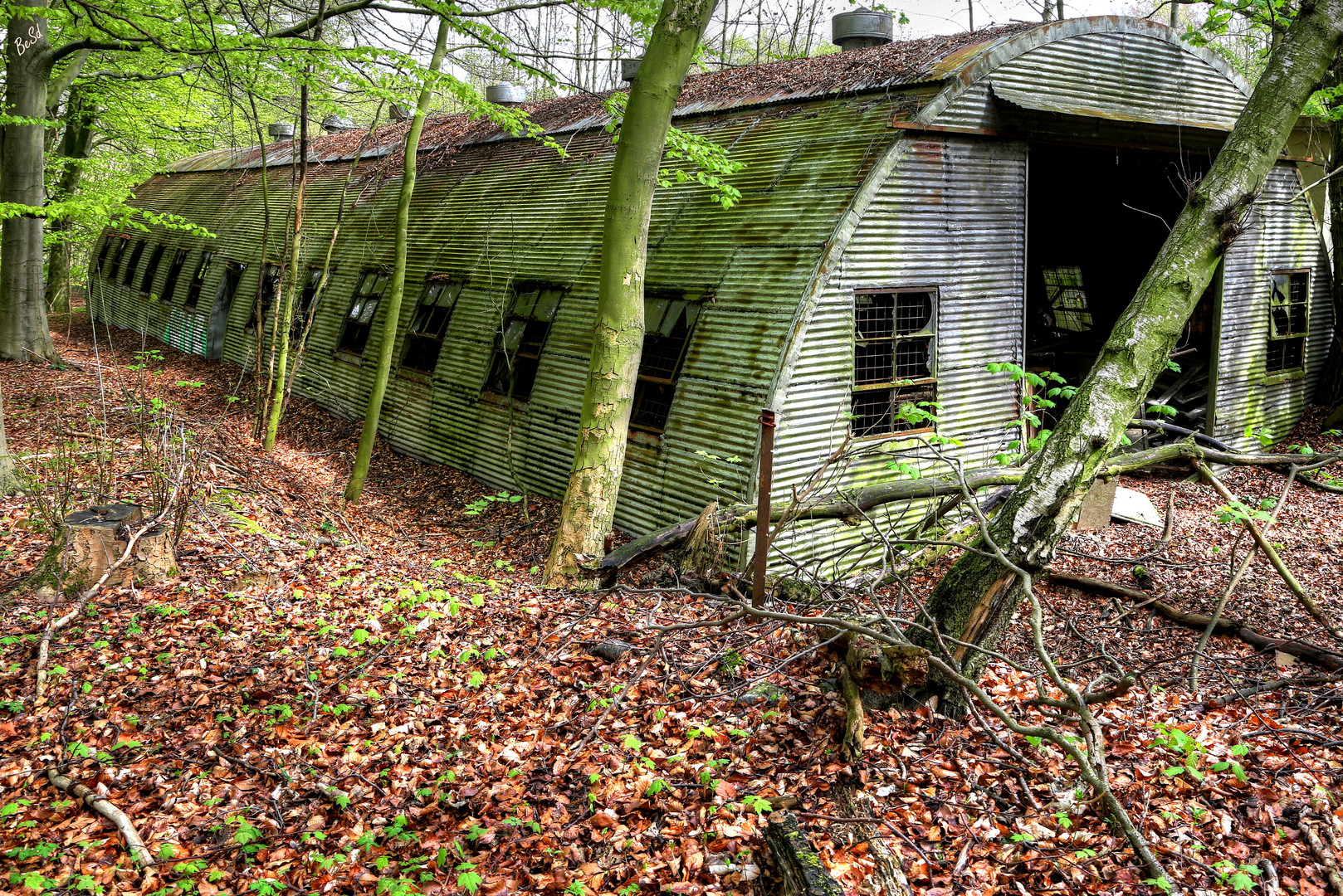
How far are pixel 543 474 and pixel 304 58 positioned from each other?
605cm

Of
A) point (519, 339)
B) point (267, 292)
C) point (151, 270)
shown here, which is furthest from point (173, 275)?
point (519, 339)

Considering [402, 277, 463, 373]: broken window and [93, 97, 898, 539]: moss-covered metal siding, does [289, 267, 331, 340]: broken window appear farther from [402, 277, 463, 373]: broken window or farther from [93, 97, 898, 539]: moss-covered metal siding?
[402, 277, 463, 373]: broken window

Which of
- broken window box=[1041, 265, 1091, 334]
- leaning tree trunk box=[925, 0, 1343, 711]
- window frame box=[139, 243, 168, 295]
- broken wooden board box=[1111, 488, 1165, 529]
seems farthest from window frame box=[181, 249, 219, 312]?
leaning tree trunk box=[925, 0, 1343, 711]

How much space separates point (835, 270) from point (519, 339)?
5.00 metres

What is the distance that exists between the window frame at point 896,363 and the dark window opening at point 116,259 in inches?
1067

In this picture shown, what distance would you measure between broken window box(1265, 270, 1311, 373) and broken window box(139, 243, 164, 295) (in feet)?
87.7

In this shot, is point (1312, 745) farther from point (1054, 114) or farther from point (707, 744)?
point (1054, 114)

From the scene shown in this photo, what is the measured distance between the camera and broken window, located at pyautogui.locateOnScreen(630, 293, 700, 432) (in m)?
10.0

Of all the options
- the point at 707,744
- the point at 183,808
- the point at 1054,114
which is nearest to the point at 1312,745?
the point at 707,744

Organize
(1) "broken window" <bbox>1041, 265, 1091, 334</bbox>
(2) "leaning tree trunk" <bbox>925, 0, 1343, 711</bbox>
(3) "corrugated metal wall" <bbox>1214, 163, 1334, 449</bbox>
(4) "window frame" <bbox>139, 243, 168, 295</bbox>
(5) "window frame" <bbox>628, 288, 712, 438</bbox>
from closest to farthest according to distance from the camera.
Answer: (2) "leaning tree trunk" <bbox>925, 0, 1343, 711</bbox> < (5) "window frame" <bbox>628, 288, 712, 438</bbox> < (3) "corrugated metal wall" <bbox>1214, 163, 1334, 449</bbox> < (1) "broken window" <bbox>1041, 265, 1091, 334</bbox> < (4) "window frame" <bbox>139, 243, 168, 295</bbox>

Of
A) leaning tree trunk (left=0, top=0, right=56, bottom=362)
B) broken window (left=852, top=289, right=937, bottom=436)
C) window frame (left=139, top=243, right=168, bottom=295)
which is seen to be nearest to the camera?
broken window (left=852, top=289, right=937, bottom=436)

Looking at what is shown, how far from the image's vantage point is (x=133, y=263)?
26.7 metres

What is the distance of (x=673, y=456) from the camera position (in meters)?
9.70

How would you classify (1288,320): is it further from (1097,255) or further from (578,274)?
(578,274)
